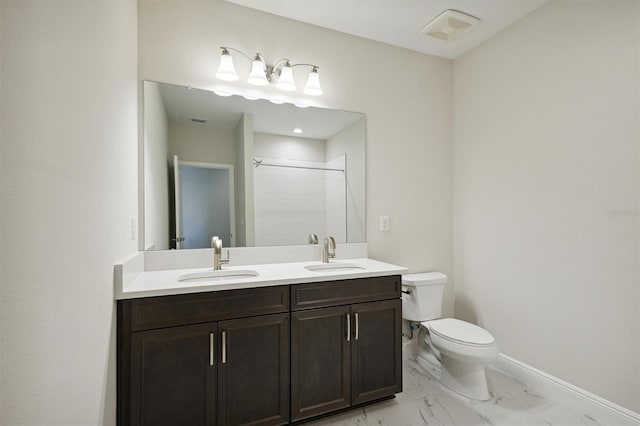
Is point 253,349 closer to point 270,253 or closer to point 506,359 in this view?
point 270,253

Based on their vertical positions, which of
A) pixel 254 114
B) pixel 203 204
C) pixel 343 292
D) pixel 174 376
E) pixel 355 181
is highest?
pixel 254 114

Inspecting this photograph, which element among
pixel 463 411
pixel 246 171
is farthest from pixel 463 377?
pixel 246 171

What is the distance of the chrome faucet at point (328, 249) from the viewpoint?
2141mm

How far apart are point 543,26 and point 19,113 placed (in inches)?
109

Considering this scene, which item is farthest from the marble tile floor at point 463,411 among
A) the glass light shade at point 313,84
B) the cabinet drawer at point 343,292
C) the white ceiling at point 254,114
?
the glass light shade at point 313,84

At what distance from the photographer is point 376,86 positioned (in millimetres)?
2445

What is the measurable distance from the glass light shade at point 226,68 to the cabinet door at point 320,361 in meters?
1.54

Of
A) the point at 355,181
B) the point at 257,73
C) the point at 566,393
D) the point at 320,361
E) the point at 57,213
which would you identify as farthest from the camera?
the point at 355,181

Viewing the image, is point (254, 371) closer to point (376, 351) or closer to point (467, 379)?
point (376, 351)

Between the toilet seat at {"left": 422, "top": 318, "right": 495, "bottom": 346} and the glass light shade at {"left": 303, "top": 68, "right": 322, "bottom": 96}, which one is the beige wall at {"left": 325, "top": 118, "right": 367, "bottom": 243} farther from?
the toilet seat at {"left": 422, "top": 318, "right": 495, "bottom": 346}

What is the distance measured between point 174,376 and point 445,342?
1.61m

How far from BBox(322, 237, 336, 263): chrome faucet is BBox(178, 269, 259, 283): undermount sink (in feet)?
1.84

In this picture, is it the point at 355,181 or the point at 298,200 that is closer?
the point at 298,200

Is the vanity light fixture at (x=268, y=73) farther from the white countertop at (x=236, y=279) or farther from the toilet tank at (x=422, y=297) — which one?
the toilet tank at (x=422, y=297)
